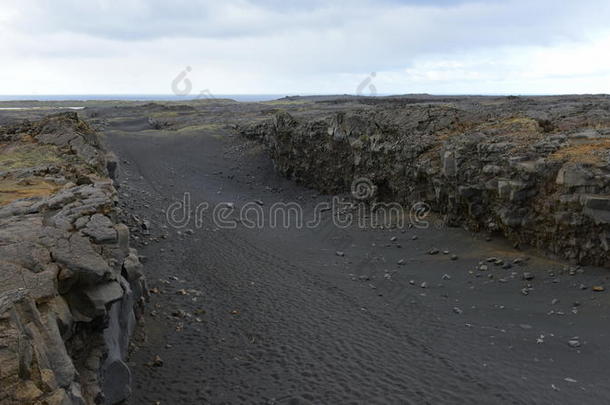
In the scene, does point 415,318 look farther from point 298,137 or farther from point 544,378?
point 298,137

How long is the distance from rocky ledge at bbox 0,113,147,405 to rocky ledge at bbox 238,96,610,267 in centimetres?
1417

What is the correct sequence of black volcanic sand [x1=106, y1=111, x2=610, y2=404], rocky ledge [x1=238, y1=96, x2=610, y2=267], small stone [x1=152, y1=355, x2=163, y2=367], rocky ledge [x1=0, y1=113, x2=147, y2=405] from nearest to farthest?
1. rocky ledge [x1=0, y1=113, x2=147, y2=405]
2. black volcanic sand [x1=106, y1=111, x2=610, y2=404]
3. small stone [x1=152, y1=355, x2=163, y2=367]
4. rocky ledge [x1=238, y1=96, x2=610, y2=267]

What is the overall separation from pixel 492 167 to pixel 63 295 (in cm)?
1677

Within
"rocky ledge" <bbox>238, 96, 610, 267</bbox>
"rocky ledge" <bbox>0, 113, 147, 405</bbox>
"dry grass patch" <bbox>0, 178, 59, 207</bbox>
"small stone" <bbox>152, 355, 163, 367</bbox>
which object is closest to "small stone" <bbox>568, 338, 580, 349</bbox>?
"rocky ledge" <bbox>238, 96, 610, 267</bbox>

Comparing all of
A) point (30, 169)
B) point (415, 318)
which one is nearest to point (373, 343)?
point (415, 318)

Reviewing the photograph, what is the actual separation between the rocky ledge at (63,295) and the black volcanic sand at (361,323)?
2.03 m

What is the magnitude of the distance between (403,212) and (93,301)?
1860cm

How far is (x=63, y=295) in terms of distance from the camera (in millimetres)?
8172

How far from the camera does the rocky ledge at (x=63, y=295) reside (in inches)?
235

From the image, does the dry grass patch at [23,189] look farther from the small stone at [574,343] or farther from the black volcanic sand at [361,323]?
the small stone at [574,343]

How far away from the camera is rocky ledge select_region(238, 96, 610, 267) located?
15.9m

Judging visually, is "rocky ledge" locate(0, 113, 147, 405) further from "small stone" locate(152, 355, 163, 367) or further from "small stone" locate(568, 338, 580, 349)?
"small stone" locate(568, 338, 580, 349)

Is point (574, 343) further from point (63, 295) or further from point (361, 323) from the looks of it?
point (63, 295)

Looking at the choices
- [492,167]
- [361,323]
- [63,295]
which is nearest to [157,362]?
[63,295]
